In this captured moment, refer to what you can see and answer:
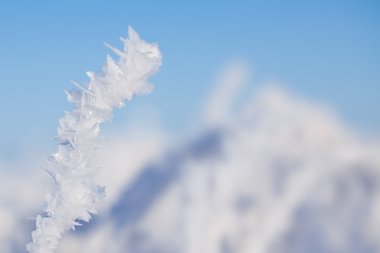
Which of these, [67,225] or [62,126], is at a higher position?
[62,126]

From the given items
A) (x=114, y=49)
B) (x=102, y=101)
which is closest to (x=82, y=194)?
(x=102, y=101)

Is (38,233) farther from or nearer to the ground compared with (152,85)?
nearer to the ground

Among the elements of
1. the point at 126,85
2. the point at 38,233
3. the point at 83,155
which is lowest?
the point at 38,233

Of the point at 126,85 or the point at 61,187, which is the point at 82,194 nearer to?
the point at 61,187

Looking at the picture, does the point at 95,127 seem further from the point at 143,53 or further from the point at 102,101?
the point at 143,53

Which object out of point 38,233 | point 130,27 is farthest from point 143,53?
point 38,233
